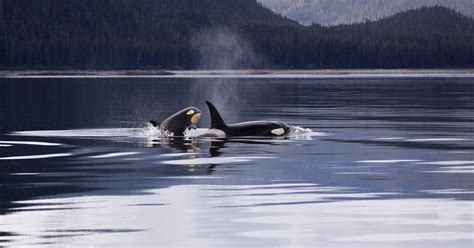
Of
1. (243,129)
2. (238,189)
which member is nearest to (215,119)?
(243,129)

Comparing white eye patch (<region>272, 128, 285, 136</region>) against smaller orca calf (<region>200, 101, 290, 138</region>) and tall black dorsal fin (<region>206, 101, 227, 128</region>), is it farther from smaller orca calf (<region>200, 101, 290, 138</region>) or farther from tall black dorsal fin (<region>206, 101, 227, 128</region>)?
tall black dorsal fin (<region>206, 101, 227, 128</region>)

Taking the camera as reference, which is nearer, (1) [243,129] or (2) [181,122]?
(1) [243,129]

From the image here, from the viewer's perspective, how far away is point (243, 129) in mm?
39812

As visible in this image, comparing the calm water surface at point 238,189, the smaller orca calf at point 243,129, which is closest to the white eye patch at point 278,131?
the smaller orca calf at point 243,129

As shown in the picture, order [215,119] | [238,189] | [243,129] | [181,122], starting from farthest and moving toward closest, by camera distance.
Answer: [181,122], [243,129], [215,119], [238,189]

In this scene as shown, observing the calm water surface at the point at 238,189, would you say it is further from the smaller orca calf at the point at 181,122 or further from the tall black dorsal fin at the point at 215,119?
the tall black dorsal fin at the point at 215,119

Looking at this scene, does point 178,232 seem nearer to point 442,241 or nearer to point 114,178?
point 442,241

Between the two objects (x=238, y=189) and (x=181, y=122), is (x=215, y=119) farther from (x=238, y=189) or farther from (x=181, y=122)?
(x=238, y=189)

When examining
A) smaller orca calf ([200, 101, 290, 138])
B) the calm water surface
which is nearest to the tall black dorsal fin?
smaller orca calf ([200, 101, 290, 138])

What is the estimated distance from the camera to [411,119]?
53.0 m

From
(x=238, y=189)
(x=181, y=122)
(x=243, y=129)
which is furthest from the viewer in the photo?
(x=181, y=122)

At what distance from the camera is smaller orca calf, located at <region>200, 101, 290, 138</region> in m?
39.2

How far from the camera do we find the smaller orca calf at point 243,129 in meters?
39.2

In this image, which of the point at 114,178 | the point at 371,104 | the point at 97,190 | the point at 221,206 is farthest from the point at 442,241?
the point at 371,104
